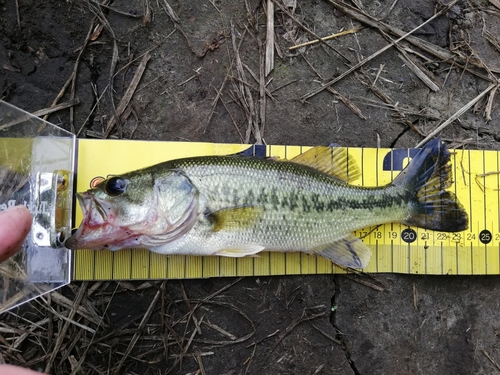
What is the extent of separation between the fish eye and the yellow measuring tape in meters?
0.61

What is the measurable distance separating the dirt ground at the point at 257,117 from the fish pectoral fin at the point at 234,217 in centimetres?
76

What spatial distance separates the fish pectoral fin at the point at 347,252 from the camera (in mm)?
3416

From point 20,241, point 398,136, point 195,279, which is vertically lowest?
point 195,279

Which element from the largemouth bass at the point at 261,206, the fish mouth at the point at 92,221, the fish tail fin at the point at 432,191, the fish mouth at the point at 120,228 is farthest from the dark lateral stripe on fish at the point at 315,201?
the fish mouth at the point at 92,221

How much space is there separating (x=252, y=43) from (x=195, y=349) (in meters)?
3.00

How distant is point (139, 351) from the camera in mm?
3445

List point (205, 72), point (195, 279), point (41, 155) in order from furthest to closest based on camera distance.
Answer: point (205, 72)
point (195, 279)
point (41, 155)

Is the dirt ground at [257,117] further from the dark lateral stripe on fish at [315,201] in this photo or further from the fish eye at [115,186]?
the fish eye at [115,186]

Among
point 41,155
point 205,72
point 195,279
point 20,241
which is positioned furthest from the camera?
point 205,72

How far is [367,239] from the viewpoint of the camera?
3.65 meters

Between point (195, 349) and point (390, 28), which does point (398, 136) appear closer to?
point (390, 28)

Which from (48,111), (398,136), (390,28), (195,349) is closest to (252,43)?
(390,28)

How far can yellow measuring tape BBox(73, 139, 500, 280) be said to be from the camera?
11.4 feet

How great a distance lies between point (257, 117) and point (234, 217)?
1181 millimetres
